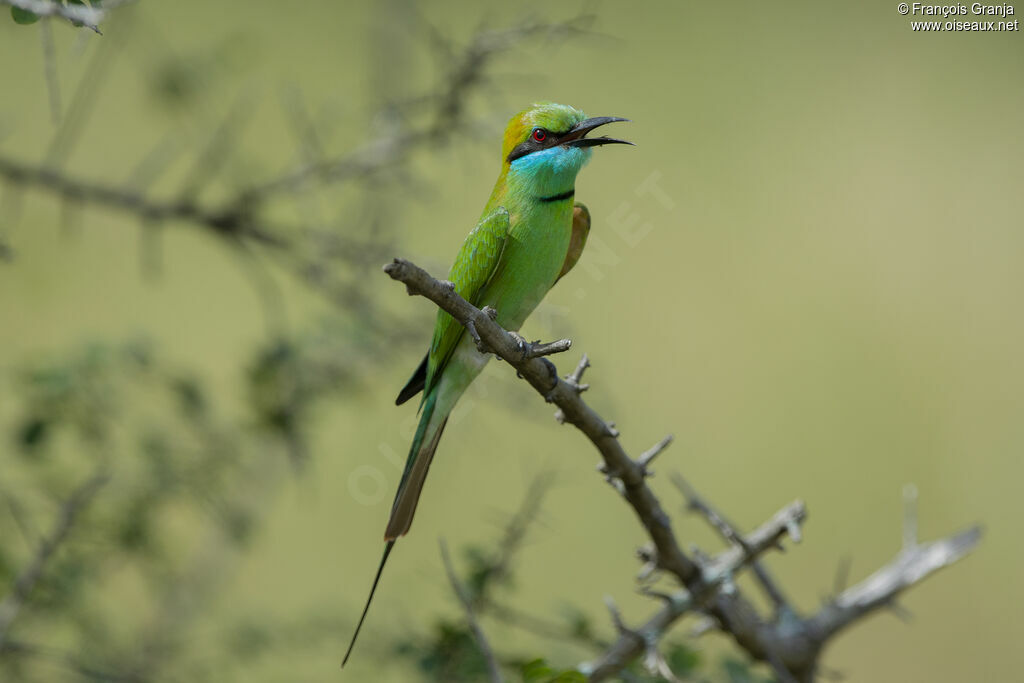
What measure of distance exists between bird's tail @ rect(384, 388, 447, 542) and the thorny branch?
9.7 inches

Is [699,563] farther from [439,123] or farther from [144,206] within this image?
[144,206]

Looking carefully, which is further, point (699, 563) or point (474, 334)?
point (699, 563)

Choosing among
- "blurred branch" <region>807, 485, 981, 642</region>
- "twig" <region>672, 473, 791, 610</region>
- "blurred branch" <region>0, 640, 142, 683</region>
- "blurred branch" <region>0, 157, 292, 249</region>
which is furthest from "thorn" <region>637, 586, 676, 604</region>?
"blurred branch" <region>0, 157, 292, 249</region>

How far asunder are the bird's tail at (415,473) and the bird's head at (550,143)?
39cm

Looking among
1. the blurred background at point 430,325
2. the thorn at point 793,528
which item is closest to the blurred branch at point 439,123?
the blurred background at point 430,325

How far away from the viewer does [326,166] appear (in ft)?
6.70

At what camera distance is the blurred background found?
199cm

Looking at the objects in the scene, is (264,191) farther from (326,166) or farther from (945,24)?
(945,24)

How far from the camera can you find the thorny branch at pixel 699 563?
3.64ft

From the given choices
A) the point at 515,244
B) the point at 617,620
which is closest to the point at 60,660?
the point at 617,620

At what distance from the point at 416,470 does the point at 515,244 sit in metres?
0.39

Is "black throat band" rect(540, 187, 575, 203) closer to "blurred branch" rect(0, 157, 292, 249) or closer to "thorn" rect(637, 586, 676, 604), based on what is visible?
"thorn" rect(637, 586, 676, 604)

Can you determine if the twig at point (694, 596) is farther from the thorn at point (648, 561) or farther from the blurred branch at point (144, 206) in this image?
the blurred branch at point (144, 206)

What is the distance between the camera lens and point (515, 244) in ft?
4.75
